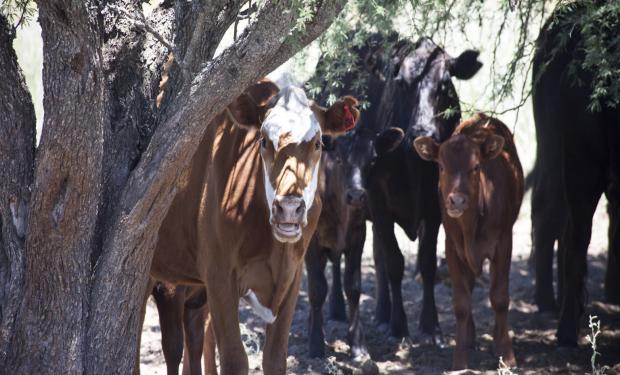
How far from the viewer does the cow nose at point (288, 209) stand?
18.1 ft

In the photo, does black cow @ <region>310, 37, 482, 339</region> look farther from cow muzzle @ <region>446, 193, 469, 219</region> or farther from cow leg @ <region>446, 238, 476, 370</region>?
cow muzzle @ <region>446, 193, 469, 219</region>

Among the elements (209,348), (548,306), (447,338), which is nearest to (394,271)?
(447,338)

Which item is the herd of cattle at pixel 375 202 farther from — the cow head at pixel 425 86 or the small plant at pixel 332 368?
the small plant at pixel 332 368

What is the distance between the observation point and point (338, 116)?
629cm

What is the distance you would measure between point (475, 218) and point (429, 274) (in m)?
1.56

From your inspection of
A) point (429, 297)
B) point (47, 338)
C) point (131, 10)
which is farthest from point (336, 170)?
point (47, 338)

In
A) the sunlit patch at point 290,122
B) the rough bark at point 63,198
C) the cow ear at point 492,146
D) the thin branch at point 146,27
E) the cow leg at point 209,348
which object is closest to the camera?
the rough bark at point 63,198

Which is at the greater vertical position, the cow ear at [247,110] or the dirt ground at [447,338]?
the cow ear at [247,110]

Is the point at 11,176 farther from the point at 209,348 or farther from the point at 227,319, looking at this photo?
the point at 209,348

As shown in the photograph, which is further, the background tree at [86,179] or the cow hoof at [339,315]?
the cow hoof at [339,315]

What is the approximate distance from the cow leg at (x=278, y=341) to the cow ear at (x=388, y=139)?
2812mm

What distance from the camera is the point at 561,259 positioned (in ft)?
31.9

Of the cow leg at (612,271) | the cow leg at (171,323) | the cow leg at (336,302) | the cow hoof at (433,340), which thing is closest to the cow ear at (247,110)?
the cow leg at (171,323)

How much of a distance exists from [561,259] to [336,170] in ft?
7.47
